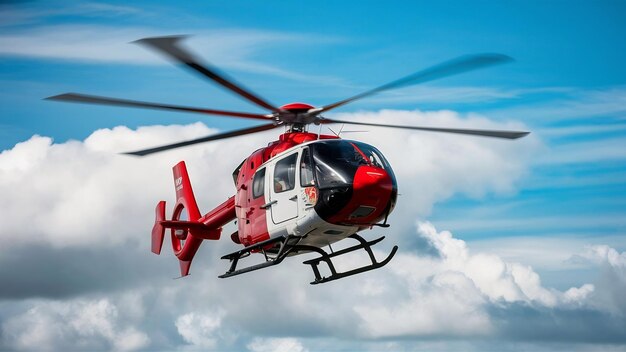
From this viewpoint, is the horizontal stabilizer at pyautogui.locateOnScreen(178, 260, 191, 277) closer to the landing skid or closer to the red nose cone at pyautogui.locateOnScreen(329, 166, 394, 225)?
the landing skid

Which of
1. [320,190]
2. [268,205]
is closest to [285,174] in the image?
[268,205]

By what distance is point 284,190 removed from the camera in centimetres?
2517

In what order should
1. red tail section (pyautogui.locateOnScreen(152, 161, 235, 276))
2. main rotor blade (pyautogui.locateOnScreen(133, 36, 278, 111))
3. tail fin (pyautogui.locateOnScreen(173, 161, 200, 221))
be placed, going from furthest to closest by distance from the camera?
tail fin (pyautogui.locateOnScreen(173, 161, 200, 221))
red tail section (pyautogui.locateOnScreen(152, 161, 235, 276))
main rotor blade (pyautogui.locateOnScreen(133, 36, 278, 111))

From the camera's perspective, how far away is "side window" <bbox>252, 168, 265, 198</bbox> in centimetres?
2642

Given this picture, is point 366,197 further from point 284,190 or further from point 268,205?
point 268,205

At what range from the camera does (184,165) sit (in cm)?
3472

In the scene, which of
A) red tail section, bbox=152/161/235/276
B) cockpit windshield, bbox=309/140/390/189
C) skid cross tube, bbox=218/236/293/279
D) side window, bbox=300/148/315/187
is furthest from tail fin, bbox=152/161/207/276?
cockpit windshield, bbox=309/140/390/189

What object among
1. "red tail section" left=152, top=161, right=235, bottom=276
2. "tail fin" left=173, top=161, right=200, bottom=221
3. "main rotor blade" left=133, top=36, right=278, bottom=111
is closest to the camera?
"main rotor blade" left=133, top=36, right=278, bottom=111

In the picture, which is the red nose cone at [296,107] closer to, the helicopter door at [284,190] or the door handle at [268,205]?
the helicopter door at [284,190]

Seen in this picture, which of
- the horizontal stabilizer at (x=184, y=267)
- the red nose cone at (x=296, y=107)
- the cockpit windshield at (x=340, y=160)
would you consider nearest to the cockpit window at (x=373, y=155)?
the cockpit windshield at (x=340, y=160)

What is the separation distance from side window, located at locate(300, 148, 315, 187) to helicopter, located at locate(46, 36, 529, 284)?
0.09 ft

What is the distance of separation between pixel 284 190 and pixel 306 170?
1202mm

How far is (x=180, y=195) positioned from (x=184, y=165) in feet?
4.63

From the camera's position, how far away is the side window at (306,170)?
24.2m
